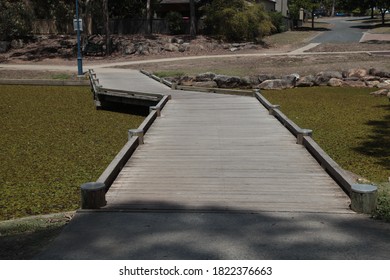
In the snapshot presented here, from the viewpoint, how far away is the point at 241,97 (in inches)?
690

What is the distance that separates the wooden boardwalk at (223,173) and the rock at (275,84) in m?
11.0

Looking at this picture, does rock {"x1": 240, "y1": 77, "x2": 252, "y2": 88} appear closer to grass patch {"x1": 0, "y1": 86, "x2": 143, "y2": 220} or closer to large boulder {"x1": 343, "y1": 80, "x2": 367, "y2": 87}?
large boulder {"x1": 343, "y1": 80, "x2": 367, "y2": 87}

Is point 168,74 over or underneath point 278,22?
underneath

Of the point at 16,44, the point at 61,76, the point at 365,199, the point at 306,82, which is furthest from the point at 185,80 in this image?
the point at 16,44

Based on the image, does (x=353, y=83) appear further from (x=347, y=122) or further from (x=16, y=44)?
(x=16, y=44)

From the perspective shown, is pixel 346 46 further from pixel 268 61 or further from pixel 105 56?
pixel 105 56

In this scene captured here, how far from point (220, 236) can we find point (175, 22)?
138 feet

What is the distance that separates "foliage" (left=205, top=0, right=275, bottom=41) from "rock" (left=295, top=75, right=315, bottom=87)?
695 inches

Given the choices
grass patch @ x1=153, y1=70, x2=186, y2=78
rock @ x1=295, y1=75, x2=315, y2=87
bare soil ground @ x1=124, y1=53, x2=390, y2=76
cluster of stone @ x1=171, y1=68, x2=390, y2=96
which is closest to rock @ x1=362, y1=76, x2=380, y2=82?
cluster of stone @ x1=171, y1=68, x2=390, y2=96

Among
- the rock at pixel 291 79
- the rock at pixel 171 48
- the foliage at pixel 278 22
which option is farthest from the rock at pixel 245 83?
the foliage at pixel 278 22

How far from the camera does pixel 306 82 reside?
78.7 ft

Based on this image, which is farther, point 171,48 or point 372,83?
point 171,48

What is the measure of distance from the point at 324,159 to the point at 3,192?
5905mm
